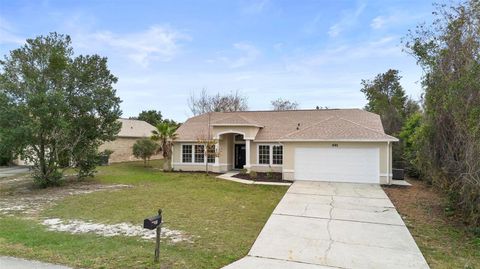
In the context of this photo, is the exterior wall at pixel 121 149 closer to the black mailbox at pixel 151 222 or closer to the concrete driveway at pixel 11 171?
the concrete driveway at pixel 11 171

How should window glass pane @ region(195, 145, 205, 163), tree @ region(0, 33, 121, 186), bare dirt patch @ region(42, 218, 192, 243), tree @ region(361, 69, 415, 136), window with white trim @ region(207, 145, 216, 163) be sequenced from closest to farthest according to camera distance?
bare dirt patch @ region(42, 218, 192, 243) → tree @ region(0, 33, 121, 186) → window with white trim @ region(207, 145, 216, 163) → window glass pane @ region(195, 145, 205, 163) → tree @ region(361, 69, 415, 136)

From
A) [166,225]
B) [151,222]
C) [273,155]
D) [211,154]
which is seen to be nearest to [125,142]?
[211,154]

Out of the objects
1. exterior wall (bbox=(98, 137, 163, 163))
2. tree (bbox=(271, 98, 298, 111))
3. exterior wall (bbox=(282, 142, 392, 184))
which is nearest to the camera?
exterior wall (bbox=(282, 142, 392, 184))

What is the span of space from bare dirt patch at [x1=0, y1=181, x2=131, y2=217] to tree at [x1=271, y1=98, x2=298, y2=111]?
35.1 m

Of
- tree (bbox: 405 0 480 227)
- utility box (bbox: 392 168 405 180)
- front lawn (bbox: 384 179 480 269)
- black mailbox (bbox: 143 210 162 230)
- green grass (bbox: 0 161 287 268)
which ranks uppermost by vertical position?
tree (bbox: 405 0 480 227)

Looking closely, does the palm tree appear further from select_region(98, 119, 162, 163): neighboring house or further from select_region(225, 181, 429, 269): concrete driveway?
select_region(225, 181, 429, 269): concrete driveway

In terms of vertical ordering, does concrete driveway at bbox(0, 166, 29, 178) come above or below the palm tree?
below

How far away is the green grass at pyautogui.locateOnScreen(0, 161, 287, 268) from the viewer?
5914 mm

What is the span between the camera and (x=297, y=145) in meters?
17.6

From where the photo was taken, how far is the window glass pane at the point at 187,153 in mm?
23141

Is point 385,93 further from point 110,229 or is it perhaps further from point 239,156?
point 110,229

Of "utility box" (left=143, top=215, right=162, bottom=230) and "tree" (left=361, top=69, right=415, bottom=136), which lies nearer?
"utility box" (left=143, top=215, right=162, bottom=230)

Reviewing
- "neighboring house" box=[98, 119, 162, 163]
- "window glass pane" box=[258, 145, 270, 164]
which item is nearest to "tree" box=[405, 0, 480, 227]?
"window glass pane" box=[258, 145, 270, 164]

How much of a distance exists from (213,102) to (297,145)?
2704 cm
